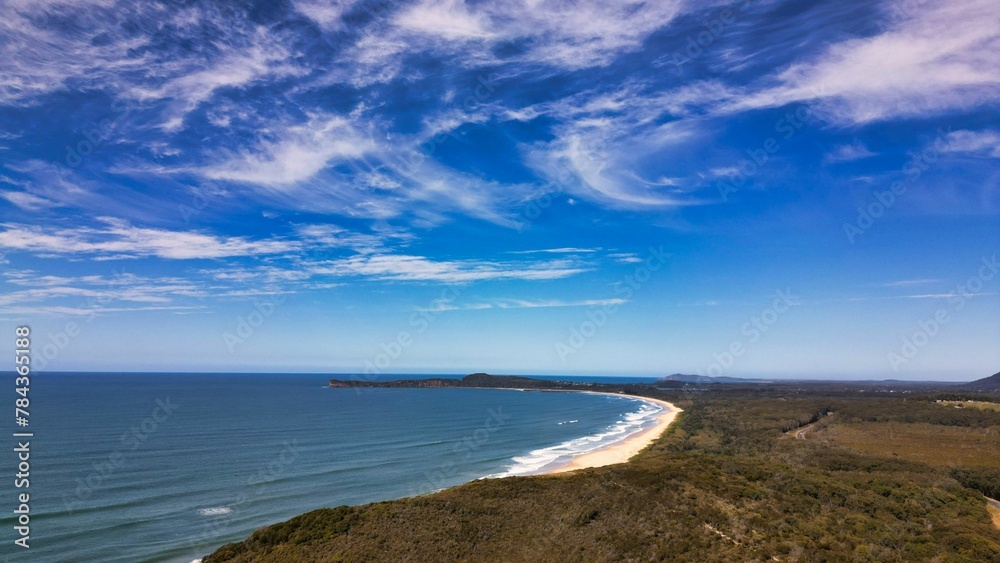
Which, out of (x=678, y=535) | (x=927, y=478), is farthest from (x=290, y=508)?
(x=927, y=478)

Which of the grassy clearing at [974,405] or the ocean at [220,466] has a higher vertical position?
the grassy clearing at [974,405]

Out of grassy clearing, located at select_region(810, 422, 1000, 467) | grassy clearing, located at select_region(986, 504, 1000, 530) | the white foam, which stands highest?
grassy clearing, located at select_region(986, 504, 1000, 530)

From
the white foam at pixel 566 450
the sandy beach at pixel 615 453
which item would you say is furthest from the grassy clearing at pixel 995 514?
the white foam at pixel 566 450

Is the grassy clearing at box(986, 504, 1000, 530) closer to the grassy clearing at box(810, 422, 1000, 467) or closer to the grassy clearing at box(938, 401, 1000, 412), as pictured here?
the grassy clearing at box(810, 422, 1000, 467)

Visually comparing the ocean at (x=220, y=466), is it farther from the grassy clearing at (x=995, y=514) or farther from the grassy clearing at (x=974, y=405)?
the grassy clearing at (x=974, y=405)

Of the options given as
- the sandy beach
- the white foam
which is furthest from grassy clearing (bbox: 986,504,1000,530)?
the white foam

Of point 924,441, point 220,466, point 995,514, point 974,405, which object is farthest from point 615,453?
point 974,405

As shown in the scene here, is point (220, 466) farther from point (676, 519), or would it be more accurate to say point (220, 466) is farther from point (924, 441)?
point (924, 441)

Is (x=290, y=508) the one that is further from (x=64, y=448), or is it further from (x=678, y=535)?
(x=64, y=448)

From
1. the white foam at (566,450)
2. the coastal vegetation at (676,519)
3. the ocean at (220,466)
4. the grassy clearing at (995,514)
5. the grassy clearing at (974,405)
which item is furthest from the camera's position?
the grassy clearing at (974,405)
